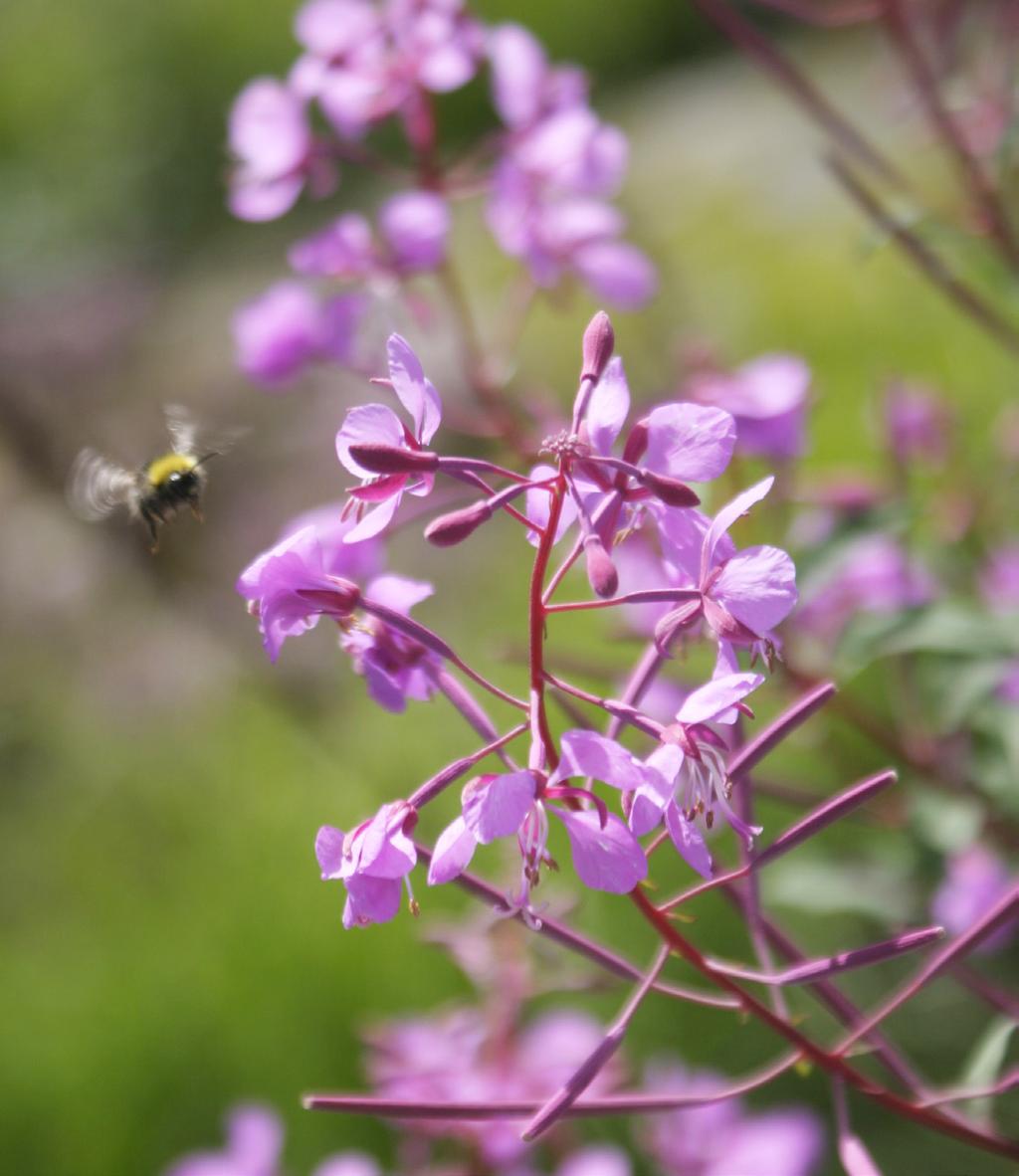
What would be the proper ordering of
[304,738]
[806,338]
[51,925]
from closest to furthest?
[51,925]
[304,738]
[806,338]

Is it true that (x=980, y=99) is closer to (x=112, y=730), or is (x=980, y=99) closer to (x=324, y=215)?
(x=112, y=730)

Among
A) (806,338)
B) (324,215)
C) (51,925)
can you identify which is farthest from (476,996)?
(324,215)

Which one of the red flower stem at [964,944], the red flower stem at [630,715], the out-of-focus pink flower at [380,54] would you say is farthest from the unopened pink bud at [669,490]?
the out-of-focus pink flower at [380,54]

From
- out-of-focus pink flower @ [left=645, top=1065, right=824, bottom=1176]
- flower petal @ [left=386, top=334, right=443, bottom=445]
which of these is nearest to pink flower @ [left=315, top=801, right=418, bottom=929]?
flower petal @ [left=386, top=334, right=443, bottom=445]

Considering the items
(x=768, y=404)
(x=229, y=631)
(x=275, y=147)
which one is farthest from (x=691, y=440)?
(x=229, y=631)

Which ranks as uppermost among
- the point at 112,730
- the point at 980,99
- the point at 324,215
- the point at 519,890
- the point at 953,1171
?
the point at 519,890

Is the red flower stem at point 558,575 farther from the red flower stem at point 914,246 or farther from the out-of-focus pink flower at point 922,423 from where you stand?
the out-of-focus pink flower at point 922,423
